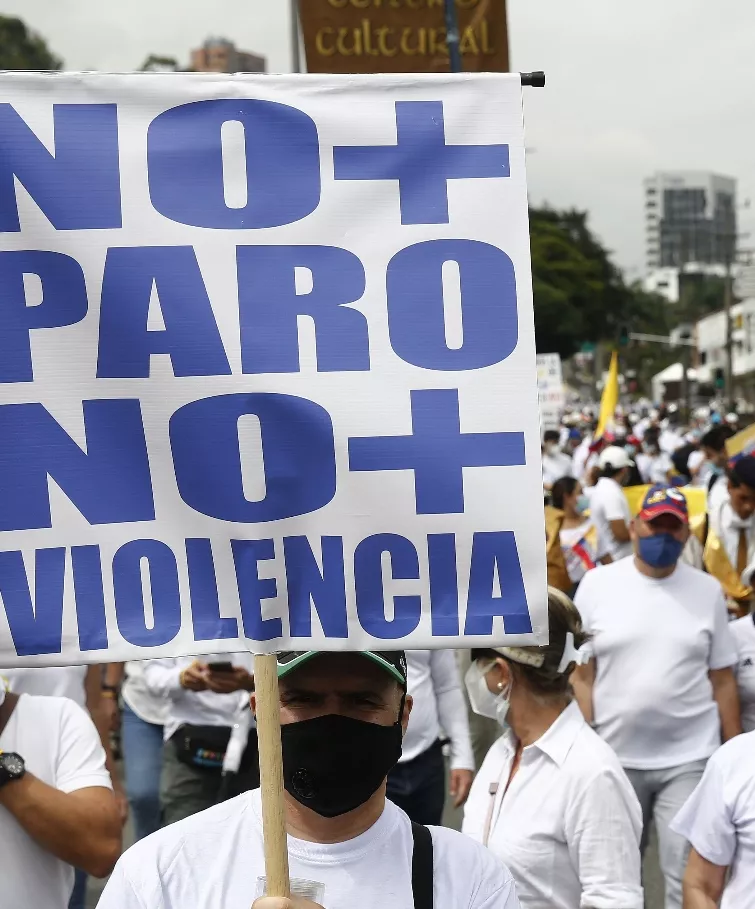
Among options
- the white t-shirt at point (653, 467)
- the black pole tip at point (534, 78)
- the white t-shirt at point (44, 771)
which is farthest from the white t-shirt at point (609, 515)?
the white t-shirt at point (653, 467)

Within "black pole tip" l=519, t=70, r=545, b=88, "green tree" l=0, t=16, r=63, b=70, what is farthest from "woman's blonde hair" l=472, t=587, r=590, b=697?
"green tree" l=0, t=16, r=63, b=70

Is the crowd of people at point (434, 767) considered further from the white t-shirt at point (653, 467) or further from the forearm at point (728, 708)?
the white t-shirt at point (653, 467)

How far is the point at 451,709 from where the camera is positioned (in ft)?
19.0

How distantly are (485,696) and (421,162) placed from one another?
2.06 m

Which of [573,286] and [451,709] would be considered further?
[573,286]

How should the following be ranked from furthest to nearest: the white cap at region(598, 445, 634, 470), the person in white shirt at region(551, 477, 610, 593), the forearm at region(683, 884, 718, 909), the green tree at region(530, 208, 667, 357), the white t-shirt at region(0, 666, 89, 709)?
1. the green tree at region(530, 208, 667, 357)
2. the white cap at region(598, 445, 634, 470)
3. the person in white shirt at region(551, 477, 610, 593)
4. the white t-shirt at region(0, 666, 89, 709)
5. the forearm at region(683, 884, 718, 909)

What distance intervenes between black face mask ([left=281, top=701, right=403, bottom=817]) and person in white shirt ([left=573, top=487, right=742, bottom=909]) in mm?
3171

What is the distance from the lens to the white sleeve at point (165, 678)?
5840 mm

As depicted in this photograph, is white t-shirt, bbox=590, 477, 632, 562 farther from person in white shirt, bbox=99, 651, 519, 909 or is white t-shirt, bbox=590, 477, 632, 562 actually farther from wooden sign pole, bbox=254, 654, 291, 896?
wooden sign pole, bbox=254, 654, 291, 896

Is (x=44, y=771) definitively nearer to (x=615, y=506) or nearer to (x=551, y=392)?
(x=615, y=506)

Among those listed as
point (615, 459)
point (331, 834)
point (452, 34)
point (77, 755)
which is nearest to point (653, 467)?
point (615, 459)

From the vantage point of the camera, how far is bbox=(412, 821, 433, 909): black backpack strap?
2.36 m

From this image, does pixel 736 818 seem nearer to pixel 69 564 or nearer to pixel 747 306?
pixel 69 564

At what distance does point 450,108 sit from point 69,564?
3.39 feet
